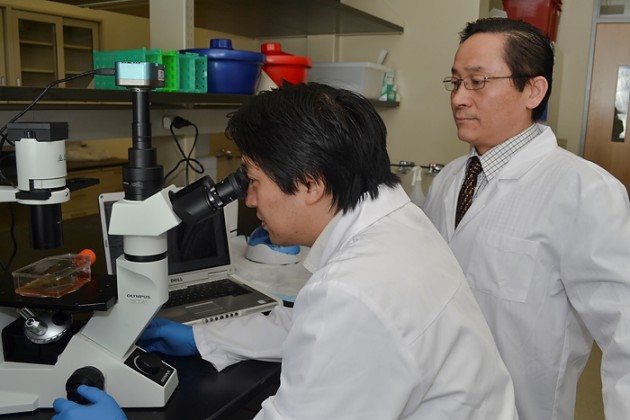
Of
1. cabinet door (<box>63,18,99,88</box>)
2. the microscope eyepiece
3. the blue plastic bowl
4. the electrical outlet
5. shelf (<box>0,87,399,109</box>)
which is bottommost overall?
the microscope eyepiece

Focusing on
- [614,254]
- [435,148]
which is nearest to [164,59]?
[614,254]

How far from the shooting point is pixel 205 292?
5.10ft

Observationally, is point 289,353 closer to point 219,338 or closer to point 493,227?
point 219,338

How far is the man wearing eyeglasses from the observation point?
125cm

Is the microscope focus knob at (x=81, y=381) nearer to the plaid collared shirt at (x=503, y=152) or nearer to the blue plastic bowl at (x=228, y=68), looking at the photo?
the blue plastic bowl at (x=228, y=68)

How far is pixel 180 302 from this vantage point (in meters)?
1.47

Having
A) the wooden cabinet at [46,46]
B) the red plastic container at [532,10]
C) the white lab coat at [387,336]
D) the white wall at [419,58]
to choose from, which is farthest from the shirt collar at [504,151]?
the wooden cabinet at [46,46]

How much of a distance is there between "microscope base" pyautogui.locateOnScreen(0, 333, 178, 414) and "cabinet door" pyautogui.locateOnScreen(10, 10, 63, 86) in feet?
14.8

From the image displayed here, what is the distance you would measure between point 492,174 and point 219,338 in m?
0.83

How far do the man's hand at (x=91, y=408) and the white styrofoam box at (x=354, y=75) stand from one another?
1.70m

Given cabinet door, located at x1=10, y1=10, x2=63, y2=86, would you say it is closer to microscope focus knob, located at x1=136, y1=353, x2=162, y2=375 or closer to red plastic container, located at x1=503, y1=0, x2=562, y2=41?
red plastic container, located at x1=503, y1=0, x2=562, y2=41

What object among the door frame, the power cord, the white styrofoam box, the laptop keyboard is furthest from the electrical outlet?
the door frame

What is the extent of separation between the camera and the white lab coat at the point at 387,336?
0.76 m

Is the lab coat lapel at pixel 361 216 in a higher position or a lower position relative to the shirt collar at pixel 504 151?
lower
